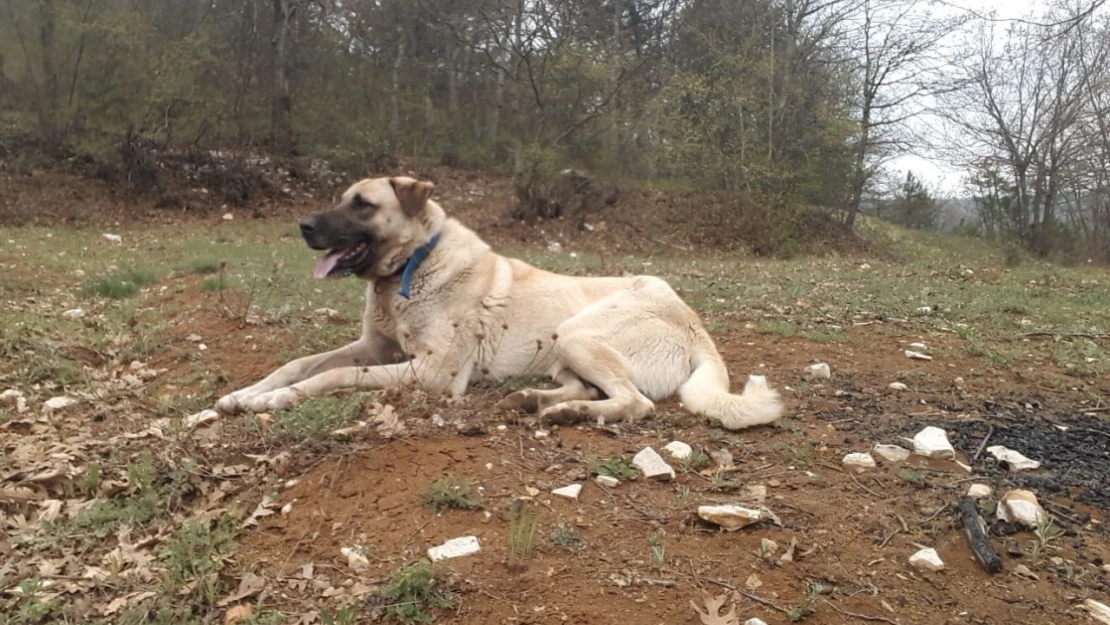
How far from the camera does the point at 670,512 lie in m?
2.95

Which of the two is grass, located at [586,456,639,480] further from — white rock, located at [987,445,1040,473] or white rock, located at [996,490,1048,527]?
white rock, located at [987,445,1040,473]

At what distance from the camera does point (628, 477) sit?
10.7 ft

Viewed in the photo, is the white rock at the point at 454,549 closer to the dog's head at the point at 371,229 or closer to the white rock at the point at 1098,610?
the white rock at the point at 1098,610

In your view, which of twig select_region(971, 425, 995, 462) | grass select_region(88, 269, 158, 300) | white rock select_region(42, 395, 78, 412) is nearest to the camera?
twig select_region(971, 425, 995, 462)

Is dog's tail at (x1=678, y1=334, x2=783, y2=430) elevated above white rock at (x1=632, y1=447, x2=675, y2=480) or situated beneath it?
elevated above

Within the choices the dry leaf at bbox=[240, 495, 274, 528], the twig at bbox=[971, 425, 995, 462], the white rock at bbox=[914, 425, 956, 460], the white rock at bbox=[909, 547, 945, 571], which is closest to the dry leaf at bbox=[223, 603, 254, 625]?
the dry leaf at bbox=[240, 495, 274, 528]

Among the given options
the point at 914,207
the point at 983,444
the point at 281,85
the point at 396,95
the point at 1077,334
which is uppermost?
the point at 396,95

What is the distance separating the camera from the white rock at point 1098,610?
2346 millimetres

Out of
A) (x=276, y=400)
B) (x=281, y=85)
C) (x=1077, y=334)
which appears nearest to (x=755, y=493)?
(x=276, y=400)

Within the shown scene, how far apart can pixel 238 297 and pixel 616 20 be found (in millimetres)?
20786

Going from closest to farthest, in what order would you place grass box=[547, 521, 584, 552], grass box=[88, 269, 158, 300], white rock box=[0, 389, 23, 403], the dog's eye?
grass box=[547, 521, 584, 552], white rock box=[0, 389, 23, 403], the dog's eye, grass box=[88, 269, 158, 300]

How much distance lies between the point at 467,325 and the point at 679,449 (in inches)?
68.8

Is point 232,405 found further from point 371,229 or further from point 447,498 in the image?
point 447,498

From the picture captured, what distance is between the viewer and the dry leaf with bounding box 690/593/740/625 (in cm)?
220
